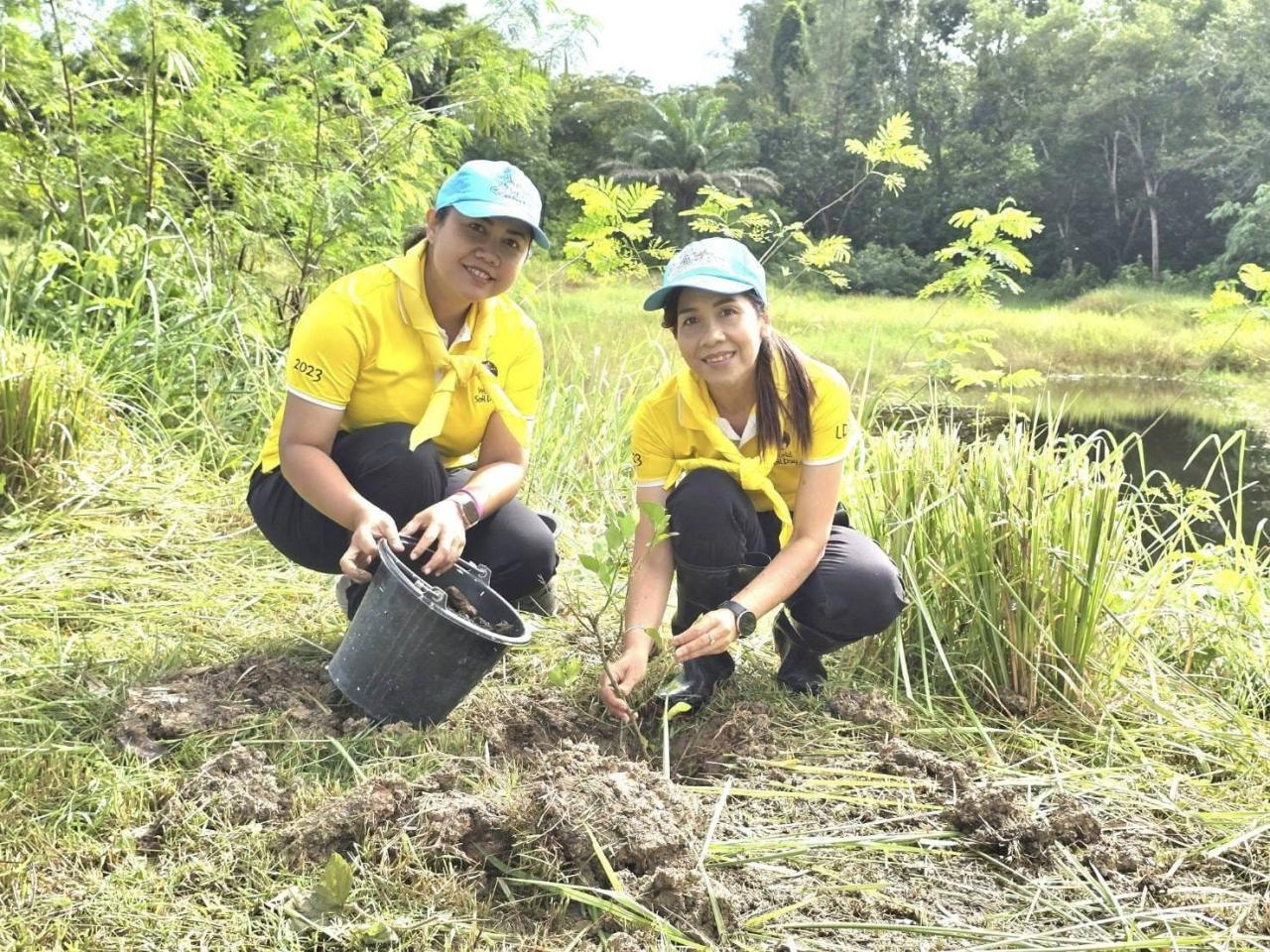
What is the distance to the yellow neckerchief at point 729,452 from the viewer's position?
214 centimetres

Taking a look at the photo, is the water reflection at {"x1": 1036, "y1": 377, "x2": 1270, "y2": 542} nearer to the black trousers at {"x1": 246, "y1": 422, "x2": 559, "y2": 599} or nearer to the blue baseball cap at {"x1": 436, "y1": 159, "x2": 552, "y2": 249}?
the black trousers at {"x1": 246, "y1": 422, "x2": 559, "y2": 599}

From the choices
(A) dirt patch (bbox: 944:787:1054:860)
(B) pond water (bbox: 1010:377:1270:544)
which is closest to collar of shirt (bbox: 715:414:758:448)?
(A) dirt patch (bbox: 944:787:1054:860)

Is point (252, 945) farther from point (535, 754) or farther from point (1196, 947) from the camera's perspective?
point (1196, 947)

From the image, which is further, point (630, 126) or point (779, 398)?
point (630, 126)

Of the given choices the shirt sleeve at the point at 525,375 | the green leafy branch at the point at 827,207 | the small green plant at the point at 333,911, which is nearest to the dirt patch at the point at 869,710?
the shirt sleeve at the point at 525,375

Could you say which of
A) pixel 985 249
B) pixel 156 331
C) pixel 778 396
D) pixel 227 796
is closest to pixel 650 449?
pixel 778 396

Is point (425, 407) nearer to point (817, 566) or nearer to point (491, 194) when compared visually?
point (491, 194)

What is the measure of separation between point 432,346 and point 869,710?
1213 millimetres

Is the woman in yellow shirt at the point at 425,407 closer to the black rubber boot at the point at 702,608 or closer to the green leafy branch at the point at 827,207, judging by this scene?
the black rubber boot at the point at 702,608

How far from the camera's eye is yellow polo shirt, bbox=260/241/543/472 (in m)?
2.13

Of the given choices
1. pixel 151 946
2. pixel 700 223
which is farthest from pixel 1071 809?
pixel 700 223

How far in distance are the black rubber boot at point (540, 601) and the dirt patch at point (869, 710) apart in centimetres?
80

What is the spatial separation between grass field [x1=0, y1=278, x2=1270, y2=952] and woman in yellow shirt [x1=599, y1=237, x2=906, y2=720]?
0.18 m

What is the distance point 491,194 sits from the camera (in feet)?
6.76
